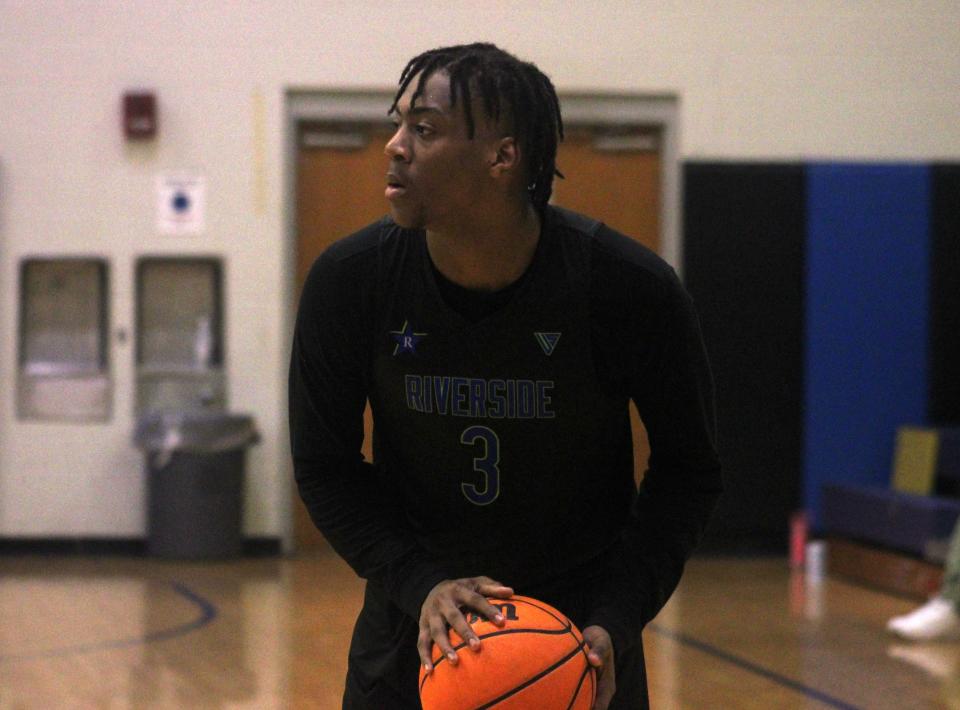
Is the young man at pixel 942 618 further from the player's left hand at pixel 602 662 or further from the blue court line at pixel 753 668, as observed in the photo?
the player's left hand at pixel 602 662

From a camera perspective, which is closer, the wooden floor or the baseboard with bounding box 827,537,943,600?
the wooden floor

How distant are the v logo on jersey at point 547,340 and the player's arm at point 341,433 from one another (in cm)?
27

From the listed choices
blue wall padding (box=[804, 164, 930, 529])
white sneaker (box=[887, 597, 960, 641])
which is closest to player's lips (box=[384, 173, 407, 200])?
white sneaker (box=[887, 597, 960, 641])

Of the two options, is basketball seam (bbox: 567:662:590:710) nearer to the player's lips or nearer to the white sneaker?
the player's lips

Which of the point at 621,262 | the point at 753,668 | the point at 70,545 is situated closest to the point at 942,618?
the point at 753,668

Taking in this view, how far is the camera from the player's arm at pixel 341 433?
7.07 ft

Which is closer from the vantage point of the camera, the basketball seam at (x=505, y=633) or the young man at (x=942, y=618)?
the basketball seam at (x=505, y=633)

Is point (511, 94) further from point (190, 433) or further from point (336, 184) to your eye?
point (336, 184)

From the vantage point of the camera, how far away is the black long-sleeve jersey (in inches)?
82.8

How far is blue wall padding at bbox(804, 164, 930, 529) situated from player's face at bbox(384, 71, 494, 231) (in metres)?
7.00

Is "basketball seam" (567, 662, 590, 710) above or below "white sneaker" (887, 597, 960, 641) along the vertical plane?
above

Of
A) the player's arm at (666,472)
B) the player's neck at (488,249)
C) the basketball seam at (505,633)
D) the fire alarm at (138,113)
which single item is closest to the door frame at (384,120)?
the fire alarm at (138,113)

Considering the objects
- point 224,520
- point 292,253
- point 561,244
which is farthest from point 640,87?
point 561,244

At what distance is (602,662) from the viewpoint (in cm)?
200
